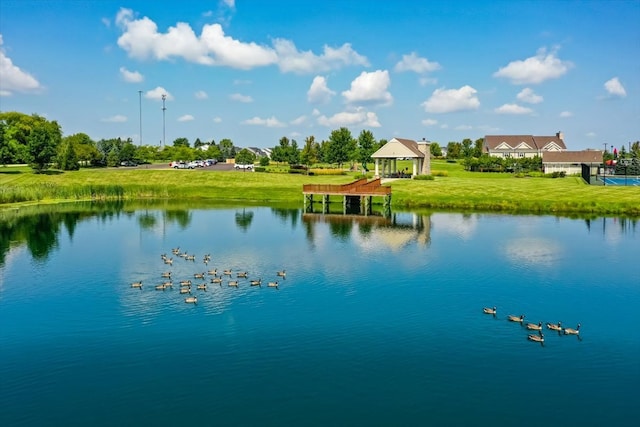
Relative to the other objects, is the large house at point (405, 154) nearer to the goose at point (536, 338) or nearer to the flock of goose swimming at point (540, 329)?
the flock of goose swimming at point (540, 329)

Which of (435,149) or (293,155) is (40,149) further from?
(435,149)

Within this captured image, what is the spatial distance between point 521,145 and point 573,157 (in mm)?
39814

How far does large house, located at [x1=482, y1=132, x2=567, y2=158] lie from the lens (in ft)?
544

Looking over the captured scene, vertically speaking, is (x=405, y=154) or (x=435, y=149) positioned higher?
(x=435, y=149)

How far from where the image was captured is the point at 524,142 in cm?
16812

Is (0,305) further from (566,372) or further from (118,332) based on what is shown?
(566,372)

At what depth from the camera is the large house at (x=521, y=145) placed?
166 metres

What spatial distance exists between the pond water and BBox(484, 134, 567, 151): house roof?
12171 cm

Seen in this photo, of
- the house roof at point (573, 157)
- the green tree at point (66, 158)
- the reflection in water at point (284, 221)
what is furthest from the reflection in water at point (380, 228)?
the house roof at point (573, 157)

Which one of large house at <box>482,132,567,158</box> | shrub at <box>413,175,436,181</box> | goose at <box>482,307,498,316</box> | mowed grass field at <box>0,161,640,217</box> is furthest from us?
large house at <box>482,132,567,158</box>

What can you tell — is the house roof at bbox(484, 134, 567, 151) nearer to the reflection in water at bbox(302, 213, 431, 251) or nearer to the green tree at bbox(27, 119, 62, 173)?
the reflection in water at bbox(302, 213, 431, 251)

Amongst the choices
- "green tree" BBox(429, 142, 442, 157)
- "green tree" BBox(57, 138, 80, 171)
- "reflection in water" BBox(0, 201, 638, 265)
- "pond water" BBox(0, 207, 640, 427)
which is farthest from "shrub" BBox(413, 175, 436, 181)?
"green tree" BBox(429, 142, 442, 157)

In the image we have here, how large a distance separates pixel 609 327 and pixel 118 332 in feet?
84.4

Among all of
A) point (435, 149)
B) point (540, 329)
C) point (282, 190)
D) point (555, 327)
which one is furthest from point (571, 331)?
point (435, 149)
